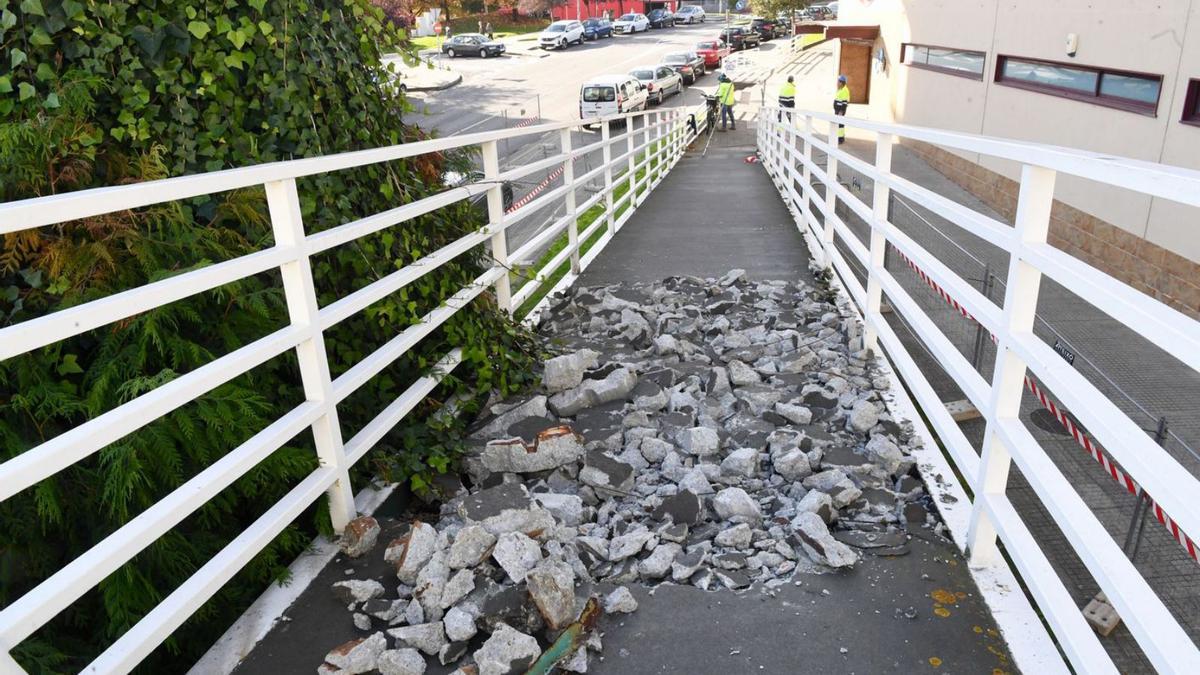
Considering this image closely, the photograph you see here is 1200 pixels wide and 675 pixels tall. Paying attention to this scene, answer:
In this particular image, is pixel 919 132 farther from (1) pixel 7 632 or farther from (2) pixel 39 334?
(1) pixel 7 632

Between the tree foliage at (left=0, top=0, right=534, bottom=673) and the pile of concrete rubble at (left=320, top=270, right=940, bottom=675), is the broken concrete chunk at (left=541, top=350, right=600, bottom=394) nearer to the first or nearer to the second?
the pile of concrete rubble at (left=320, top=270, right=940, bottom=675)

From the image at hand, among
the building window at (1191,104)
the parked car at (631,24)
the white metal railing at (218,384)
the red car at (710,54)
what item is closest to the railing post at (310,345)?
the white metal railing at (218,384)

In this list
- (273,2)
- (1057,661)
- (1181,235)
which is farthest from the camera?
(1181,235)

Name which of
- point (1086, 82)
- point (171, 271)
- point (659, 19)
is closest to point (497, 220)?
point (171, 271)

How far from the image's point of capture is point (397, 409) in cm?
378

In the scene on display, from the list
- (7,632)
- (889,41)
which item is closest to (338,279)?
(7,632)

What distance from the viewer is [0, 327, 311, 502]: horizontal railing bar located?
187 cm

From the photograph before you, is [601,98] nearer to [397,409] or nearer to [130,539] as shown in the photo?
[397,409]

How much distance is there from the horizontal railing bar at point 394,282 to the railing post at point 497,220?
112 mm

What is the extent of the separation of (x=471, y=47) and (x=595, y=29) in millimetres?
14818

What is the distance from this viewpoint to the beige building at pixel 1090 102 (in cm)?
882

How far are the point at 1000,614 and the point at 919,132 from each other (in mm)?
2153

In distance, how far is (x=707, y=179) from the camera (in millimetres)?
16094

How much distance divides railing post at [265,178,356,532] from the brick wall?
8.45 meters
